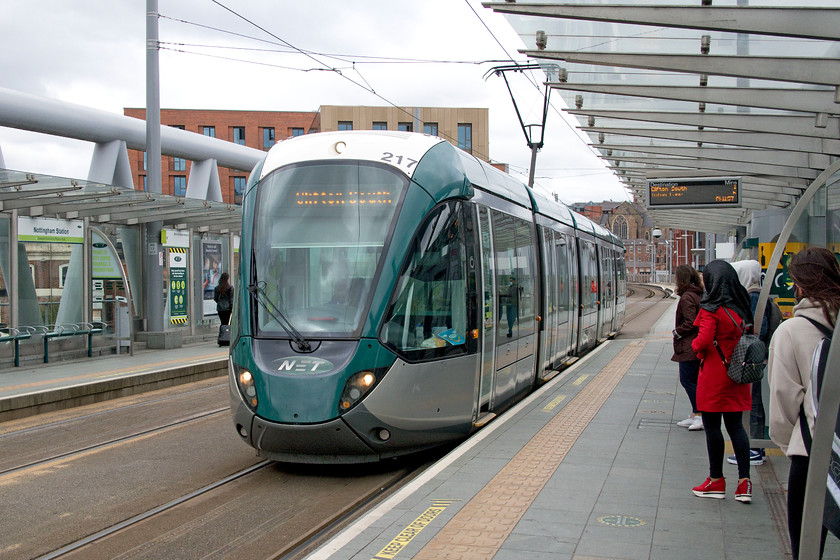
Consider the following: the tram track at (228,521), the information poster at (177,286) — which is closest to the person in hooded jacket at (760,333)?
the tram track at (228,521)

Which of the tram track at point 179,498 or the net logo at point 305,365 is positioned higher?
the net logo at point 305,365

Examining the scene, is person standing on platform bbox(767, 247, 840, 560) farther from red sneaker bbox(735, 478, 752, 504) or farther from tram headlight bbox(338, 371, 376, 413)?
tram headlight bbox(338, 371, 376, 413)

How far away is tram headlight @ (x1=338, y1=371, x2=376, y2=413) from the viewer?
7078 mm

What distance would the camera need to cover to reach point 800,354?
13.0 ft

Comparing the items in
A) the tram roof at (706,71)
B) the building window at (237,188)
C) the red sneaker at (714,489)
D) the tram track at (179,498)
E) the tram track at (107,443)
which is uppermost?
the building window at (237,188)

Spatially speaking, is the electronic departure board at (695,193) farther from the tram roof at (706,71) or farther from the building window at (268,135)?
the building window at (268,135)

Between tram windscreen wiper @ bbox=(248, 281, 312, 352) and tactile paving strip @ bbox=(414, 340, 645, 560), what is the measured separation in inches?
81.0

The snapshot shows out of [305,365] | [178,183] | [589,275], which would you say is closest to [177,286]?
[589,275]

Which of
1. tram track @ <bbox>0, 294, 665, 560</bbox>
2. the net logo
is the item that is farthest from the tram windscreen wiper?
tram track @ <bbox>0, 294, 665, 560</bbox>

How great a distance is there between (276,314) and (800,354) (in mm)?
4784

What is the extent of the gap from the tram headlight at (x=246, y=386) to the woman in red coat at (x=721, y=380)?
3.73 meters

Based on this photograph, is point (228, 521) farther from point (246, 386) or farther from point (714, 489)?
point (714, 489)

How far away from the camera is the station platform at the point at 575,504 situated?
4883 millimetres

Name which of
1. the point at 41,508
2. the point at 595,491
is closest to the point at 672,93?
the point at 595,491
